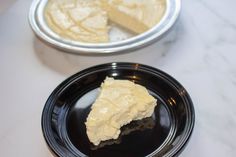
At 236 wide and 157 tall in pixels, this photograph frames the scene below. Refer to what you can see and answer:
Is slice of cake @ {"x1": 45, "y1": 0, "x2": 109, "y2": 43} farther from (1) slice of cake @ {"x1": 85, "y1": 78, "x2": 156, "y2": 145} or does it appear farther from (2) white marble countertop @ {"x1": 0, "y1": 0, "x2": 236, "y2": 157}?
(1) slice of cake @ {"x1": 85, "y1": 78, "x2": 156, "y2": 145}

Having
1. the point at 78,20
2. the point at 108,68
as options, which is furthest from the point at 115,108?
the point at 78,20

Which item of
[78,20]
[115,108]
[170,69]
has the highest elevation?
[78,20]

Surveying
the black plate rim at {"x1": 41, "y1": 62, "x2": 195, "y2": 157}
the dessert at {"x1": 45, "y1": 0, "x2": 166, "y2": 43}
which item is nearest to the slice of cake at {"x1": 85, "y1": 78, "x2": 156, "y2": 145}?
the black plate rim at {"x1": 41, "y1": 62, "x2": 195, "y2": 157}

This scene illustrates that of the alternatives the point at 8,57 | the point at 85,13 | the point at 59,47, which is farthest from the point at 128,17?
the point at 8,57

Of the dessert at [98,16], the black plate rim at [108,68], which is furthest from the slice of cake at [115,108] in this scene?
the dessert at [98,16]

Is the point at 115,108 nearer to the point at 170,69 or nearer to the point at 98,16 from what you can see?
the point at 170,69

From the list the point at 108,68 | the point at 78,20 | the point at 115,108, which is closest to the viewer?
the point at 115,108
